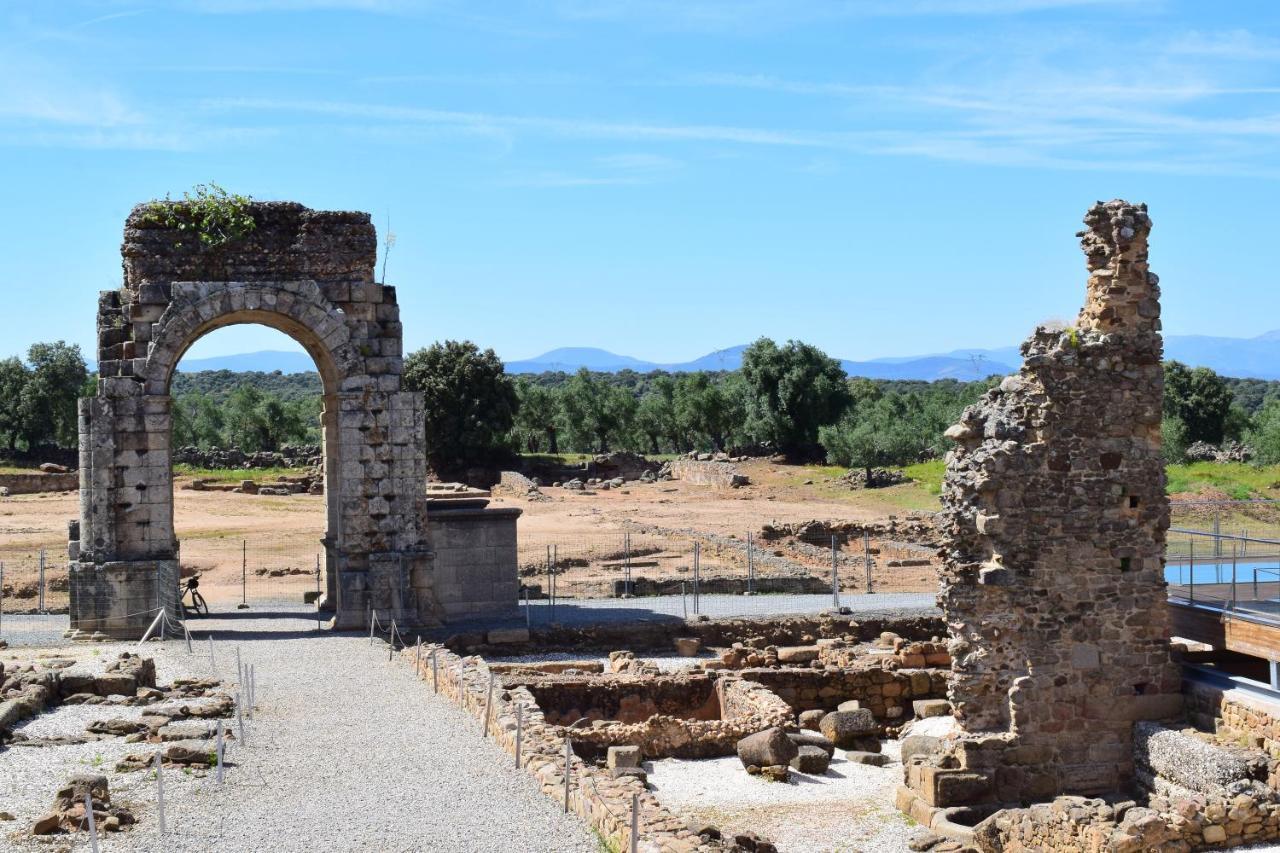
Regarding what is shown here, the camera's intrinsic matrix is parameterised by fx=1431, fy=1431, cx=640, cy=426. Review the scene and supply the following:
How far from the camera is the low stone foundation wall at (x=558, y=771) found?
11.8 meters

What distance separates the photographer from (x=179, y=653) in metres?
22.1

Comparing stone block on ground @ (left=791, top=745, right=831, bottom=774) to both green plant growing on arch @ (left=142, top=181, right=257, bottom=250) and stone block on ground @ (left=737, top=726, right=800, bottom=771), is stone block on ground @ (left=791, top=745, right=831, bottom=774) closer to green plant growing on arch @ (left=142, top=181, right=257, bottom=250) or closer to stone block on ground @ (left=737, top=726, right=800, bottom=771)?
stone block on ground @ (left=737, top=726, right=800, bottom=771)

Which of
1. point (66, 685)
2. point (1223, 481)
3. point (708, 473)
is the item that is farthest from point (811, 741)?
point (708, 473)

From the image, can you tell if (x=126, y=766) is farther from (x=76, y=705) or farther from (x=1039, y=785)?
(x=1039, y=785)

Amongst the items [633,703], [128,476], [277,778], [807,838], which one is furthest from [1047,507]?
[128,476]

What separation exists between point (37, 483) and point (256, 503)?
403 inches

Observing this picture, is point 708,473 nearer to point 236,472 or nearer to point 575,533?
point 236,472

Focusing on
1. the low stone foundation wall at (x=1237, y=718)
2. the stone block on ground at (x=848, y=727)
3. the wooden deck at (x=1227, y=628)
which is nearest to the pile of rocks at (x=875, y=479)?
the stone block on ground at (x=848, y=727)

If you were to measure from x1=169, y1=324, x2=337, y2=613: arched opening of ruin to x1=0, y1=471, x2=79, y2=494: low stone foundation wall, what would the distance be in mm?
4116

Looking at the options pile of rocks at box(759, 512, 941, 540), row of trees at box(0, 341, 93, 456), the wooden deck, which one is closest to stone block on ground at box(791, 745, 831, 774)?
the wooden deck

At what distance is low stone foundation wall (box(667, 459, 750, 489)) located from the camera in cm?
6262

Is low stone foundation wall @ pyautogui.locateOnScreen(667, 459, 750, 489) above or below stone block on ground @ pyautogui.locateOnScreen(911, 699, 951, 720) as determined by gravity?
above

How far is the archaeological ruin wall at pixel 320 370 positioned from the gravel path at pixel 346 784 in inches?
206

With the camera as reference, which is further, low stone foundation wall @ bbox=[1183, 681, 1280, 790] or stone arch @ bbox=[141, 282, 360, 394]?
stone arch @ bbox=[141, 282, 360, 394]
